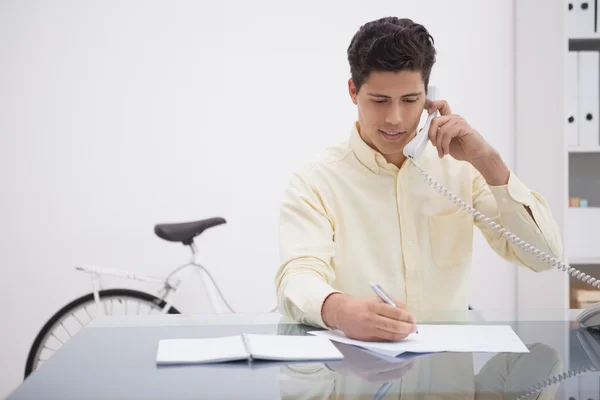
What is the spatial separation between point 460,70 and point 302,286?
2.12m

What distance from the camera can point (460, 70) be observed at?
3287 mm

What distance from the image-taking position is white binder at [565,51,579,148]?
296 centimetres

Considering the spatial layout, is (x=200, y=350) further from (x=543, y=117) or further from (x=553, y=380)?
(x=543, y=117)

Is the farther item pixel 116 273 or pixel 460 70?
pixel 460 70

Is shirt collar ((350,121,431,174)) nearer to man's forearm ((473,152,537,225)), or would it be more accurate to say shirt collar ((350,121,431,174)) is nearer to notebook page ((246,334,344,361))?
man's forearm ((473,152,537,225))

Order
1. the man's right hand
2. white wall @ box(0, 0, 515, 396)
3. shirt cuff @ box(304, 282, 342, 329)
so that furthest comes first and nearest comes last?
white wall @ box(0, 0, 515, 396)
shirt cuff @ box(304, 282, 342, 329)
the man's right hand

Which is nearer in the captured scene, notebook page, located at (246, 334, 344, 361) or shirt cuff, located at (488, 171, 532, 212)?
notebook page, located at (246, 334, 344, 361)

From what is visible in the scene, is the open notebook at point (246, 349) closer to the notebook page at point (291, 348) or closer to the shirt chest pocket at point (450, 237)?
the notebook page at point (291, 348)

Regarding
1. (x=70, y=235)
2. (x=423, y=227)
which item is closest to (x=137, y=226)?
(x=70, y=235)

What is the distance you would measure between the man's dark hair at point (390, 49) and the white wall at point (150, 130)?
1568 millimetres

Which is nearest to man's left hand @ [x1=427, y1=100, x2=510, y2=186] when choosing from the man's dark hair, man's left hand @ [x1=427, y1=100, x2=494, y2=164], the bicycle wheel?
man's left hand @ [x1=427, y1=100, x2=494, y2=164]

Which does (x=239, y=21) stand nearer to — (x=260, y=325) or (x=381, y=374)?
(x=260, y=325)

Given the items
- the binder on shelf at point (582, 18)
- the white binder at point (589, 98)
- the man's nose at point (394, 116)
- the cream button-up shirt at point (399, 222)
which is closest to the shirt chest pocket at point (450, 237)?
the cream button-up shirt at point (399, 222)

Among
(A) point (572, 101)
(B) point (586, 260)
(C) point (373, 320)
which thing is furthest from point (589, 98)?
(C) point (373, 320)
